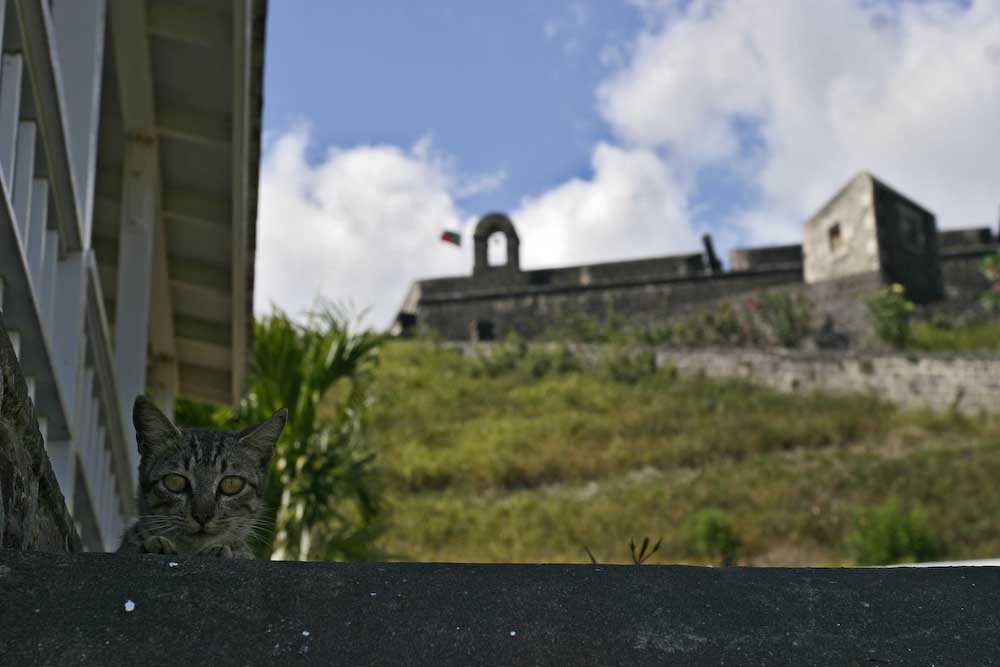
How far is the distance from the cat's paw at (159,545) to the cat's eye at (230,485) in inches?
10.5

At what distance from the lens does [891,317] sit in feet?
96.5

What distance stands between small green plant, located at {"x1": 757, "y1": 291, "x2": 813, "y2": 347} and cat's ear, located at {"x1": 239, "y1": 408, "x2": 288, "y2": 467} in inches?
1166

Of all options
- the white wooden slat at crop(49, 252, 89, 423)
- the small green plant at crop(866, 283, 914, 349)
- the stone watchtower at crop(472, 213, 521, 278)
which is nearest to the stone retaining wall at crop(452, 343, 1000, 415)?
the small green plant at crop(866, 283, 914, 349)

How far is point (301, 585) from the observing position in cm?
180

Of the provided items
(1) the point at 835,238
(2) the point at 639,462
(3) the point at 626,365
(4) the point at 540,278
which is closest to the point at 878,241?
(1) the point at 835,238

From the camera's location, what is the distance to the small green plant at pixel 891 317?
29.4 metres

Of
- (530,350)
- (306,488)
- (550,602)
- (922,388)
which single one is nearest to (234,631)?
(550,602)

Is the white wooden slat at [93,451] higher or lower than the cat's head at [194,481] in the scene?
higher

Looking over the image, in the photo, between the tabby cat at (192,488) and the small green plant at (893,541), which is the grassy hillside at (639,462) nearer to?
the small green plant at (893,541)

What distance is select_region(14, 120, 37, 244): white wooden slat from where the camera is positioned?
2908 millimetres

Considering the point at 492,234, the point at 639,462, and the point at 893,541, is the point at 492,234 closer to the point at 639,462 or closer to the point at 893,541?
the point at 639,462

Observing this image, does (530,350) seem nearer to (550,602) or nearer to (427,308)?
(427,308)

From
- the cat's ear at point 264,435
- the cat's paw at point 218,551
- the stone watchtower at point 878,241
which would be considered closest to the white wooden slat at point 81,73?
the cat's ear at point 264,435

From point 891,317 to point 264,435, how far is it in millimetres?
28654
